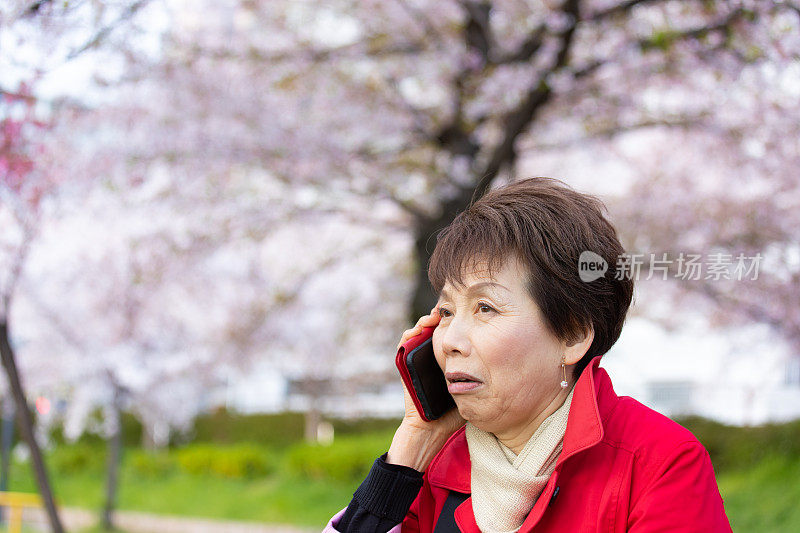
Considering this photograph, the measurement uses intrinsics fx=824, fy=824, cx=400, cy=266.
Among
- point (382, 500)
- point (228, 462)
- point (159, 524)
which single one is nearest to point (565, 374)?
point (382, 500)

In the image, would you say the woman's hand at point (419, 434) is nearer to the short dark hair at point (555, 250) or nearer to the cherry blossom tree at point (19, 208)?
the short dark hair at point (555, 250)

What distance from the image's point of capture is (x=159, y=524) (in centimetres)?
1154

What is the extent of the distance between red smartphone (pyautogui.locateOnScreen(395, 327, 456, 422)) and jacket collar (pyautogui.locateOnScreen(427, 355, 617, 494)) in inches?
3.5

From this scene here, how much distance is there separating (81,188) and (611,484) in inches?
248

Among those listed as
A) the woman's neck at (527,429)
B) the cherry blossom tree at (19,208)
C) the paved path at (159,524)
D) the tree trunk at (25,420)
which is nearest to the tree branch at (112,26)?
the cherry blossom tree at (19,208)

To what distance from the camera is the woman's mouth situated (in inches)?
63.9

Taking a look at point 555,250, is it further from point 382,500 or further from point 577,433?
point 382,500

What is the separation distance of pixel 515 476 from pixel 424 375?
1.08ft

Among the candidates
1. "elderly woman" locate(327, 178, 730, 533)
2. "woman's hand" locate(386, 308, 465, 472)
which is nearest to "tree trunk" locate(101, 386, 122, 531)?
"woman's hand" locate(386, 308, 465, 472)

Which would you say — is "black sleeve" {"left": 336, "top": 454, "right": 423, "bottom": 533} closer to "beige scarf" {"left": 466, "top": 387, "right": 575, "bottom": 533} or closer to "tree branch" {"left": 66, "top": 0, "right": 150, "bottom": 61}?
"beige scarf" {"left": 466, "top": 387, "right": 575, "bottom": 533}

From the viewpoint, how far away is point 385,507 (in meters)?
1.74

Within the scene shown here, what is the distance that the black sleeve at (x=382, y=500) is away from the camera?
174 centimetres

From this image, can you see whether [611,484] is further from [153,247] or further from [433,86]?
[153,247]

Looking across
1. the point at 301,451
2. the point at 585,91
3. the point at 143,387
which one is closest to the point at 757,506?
the point at 585,91
